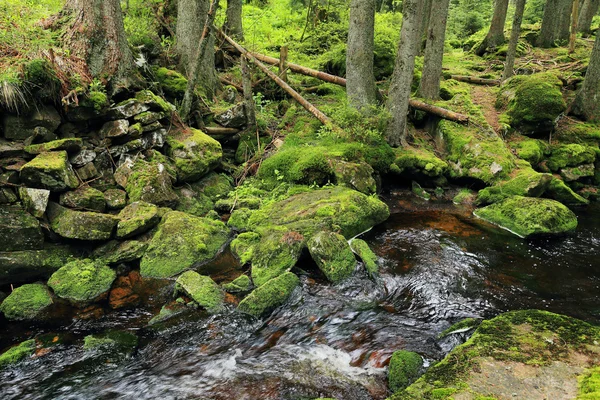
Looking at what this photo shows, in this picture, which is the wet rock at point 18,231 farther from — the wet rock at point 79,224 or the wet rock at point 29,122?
the wet rock at point 29,122

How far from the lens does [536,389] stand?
12.0 ft

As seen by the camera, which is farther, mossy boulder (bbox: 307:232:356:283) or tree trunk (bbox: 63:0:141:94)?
tree trunk (bbox: 63:0:141:94)

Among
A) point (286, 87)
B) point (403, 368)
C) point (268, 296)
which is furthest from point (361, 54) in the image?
point (403, 368)

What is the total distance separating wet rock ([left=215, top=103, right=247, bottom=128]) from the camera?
11141mm

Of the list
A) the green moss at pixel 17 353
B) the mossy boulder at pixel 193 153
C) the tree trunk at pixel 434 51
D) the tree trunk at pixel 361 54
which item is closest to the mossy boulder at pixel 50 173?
the mossy boulder at pixel 193 153

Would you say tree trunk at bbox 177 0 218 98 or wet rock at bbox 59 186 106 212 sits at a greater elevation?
tree trunk at bbox 177 0 218 98

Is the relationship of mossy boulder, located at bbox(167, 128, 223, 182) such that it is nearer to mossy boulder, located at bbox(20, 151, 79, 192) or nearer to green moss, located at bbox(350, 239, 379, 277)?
mossy boulder, located at bbox(20, 151, 79, 192)

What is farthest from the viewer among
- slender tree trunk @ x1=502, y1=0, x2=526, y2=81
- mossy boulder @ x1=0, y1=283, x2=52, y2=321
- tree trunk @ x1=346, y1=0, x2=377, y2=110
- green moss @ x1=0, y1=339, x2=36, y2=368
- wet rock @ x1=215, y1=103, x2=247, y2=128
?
slender tree trunk @ x1=502, y1=0, x2=526, y2=81

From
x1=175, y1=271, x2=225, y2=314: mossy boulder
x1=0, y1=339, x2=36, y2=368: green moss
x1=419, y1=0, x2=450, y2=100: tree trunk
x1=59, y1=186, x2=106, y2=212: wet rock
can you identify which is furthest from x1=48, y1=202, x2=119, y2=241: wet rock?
x1=419, y1=0, x2=450, y2=100: tree trunk

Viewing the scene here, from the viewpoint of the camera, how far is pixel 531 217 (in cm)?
882

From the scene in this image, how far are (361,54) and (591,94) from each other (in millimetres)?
8743

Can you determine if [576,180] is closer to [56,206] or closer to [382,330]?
[382,330]

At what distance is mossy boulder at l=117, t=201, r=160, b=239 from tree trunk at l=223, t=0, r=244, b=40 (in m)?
10.1

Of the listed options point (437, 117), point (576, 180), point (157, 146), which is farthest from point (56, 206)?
point (576, 180)
